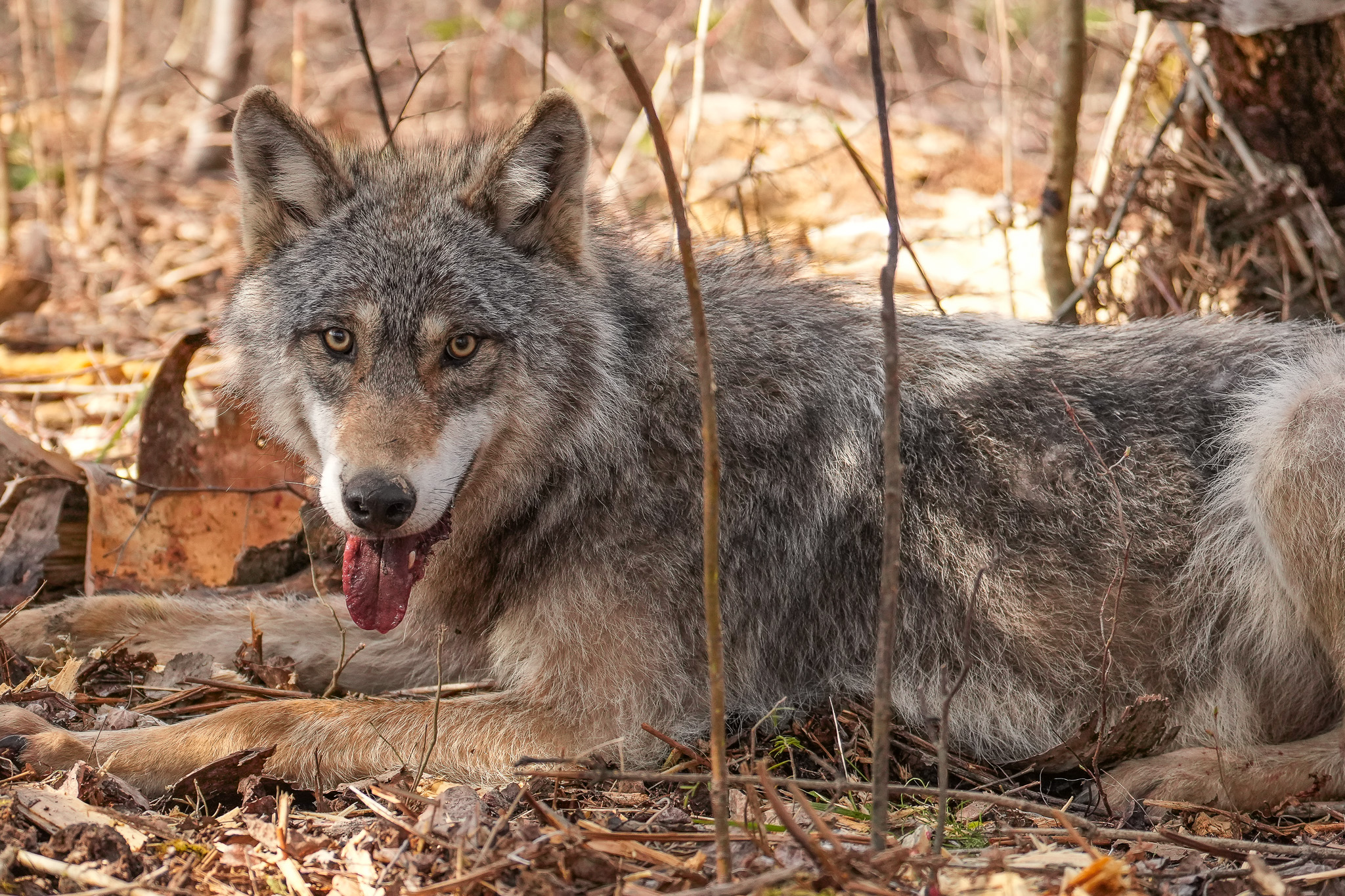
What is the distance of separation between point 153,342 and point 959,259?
18.6ft

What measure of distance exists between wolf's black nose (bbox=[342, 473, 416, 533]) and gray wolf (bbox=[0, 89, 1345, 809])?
269 mm

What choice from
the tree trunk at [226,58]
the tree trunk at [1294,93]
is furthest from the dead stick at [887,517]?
the tree trunk at [226,58]

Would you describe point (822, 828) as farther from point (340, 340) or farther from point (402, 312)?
point (340, 340)

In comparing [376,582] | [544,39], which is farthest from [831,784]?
[544,39]

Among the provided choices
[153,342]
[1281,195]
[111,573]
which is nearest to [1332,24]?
[1281,195]

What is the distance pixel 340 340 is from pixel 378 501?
0.71m

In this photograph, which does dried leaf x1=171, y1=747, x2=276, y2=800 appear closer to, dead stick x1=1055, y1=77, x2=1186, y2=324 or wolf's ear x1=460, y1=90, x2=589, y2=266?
wolf's ear x1=460, y1=90, x2=589, y2=266

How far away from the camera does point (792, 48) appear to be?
14.7m

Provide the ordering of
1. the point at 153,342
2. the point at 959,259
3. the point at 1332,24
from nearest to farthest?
the point at 1332,24
the point at 153,342
the point at 959,259

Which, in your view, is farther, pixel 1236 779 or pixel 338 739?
pixel 1236 779

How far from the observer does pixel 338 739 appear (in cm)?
385

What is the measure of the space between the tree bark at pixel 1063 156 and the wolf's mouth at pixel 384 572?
394 cm

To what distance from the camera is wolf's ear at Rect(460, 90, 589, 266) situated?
13.1 feet

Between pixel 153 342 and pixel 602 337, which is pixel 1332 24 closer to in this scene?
pixel 602 337
